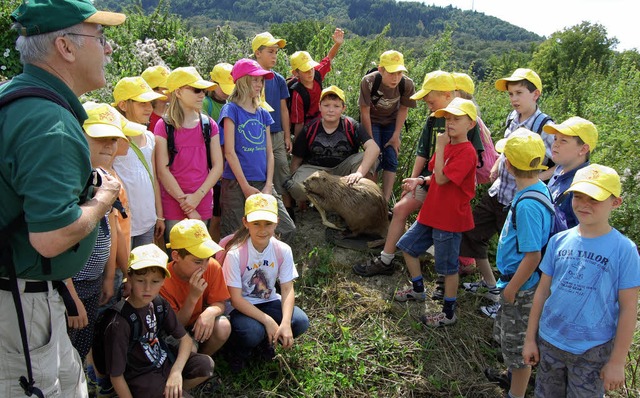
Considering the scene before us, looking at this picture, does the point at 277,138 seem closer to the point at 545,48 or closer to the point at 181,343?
the point at 181,343

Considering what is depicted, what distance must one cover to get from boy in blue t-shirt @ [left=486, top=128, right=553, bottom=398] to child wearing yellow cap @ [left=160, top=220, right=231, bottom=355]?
1899 mm

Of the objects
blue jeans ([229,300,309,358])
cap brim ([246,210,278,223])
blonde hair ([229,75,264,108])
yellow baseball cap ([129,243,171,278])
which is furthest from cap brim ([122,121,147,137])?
blue jeans ([229,300,309,358])

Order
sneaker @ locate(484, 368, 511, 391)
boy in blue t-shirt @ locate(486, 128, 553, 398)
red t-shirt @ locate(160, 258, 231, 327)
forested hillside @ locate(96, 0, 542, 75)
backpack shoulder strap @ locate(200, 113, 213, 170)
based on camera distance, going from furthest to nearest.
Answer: forested hillside @ locate(96, 0, 542, 75) → backpack shoulder strap @ locate(200, 113, 213, 170) → sneaker @ locate(484, 368, 511, 391) → red t-shirt @ locate(160, 258, 231, 327) → boy in blue t-shirt @ locate(486, 128, 553, 398)

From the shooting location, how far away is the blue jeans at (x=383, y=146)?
554 centimetres

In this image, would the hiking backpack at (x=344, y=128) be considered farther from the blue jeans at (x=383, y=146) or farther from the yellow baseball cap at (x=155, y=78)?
the yellow baseball cap at (x=155, y=78)

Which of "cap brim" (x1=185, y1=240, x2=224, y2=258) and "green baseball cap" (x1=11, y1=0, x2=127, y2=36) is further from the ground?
"green baseball cap" (x1=11, y1=0, x2=127, y2=36)

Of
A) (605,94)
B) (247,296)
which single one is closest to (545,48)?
(605,94)

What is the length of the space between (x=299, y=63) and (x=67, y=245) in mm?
4084

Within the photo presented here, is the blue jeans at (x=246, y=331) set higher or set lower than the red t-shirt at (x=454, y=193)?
lower

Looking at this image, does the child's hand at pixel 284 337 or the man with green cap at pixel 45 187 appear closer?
the man with green cap at pixel 45 187

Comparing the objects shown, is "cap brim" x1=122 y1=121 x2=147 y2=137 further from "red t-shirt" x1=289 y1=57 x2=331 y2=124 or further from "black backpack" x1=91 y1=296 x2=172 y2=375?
"red t-shirt" x1=289 y1=57 x2=331 y2=124

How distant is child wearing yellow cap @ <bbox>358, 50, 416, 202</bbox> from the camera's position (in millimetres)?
5281

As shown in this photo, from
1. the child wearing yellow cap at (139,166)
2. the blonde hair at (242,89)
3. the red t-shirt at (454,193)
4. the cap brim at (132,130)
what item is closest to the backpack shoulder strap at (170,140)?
the child wearing yellow cap at (139,166)

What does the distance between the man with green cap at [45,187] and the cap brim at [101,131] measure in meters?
0.77
